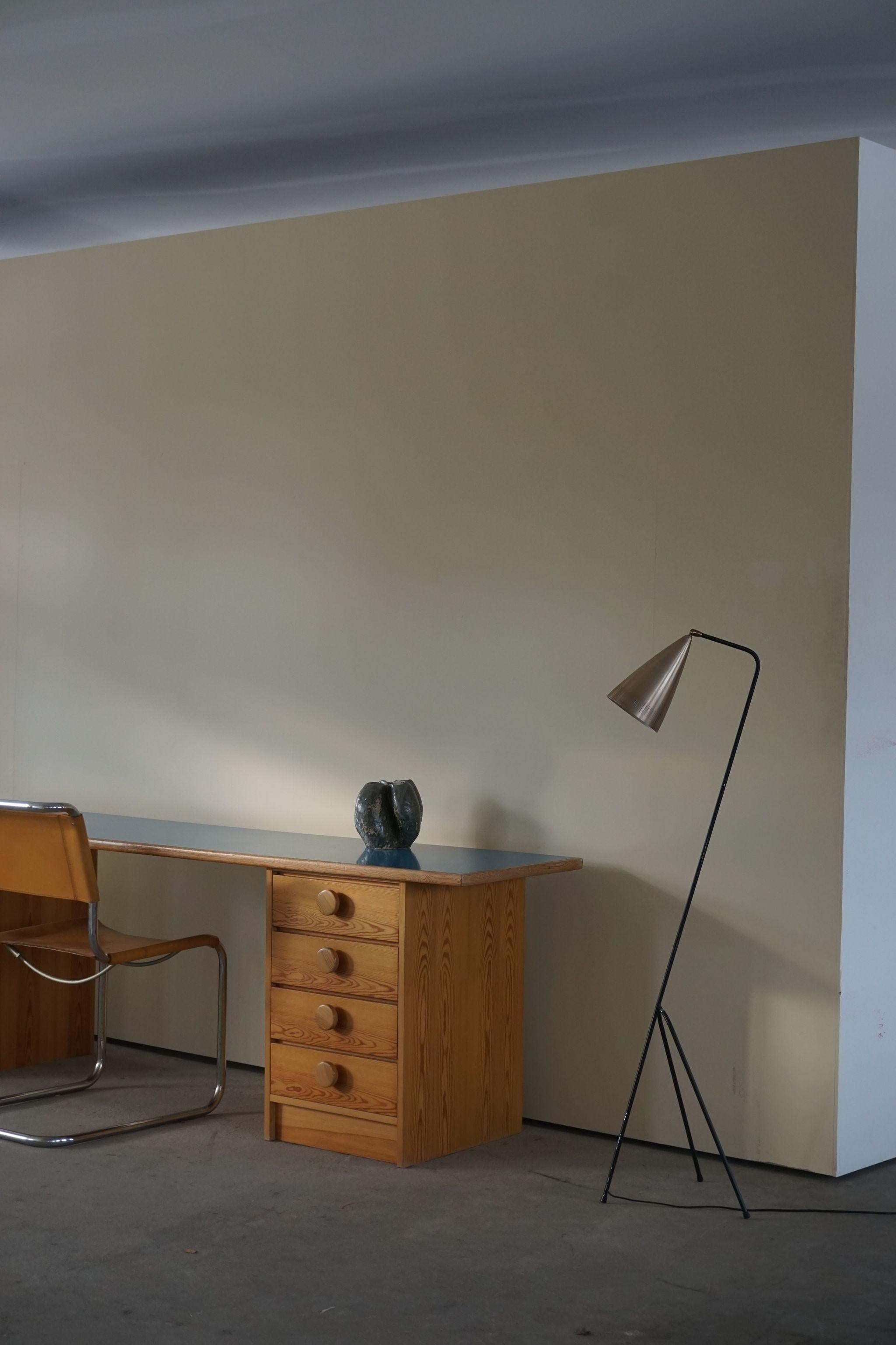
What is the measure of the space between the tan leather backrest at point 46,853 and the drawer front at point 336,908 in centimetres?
45

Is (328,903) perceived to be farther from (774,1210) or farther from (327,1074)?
(774,1210)

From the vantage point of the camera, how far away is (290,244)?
14.1 feet

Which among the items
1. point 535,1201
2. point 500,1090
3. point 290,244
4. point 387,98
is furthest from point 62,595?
point 535,1201

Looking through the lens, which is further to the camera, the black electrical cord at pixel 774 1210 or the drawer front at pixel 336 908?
the drawer front at pixel 336 908

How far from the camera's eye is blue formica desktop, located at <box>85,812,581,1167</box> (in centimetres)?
340

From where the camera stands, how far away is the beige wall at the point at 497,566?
3.49 metres

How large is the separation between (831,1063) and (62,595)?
9.12 feet

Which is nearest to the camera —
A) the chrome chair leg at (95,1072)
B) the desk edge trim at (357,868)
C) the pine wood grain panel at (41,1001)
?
the desk edge trim at (357,868)

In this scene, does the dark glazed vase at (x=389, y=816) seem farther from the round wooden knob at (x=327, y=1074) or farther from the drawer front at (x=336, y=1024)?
the round wooden knob at (x=327, y=1074)

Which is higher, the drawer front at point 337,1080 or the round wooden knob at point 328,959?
the round wooden knob at point 328,959

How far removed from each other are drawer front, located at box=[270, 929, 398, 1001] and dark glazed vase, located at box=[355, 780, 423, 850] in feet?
1.04

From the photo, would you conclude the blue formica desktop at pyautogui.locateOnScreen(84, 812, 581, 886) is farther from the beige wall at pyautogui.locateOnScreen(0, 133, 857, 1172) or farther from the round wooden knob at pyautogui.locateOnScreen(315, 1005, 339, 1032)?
the round wooden knob at pyautogui.locateOnScreen(315, 1005, 339, 1032)

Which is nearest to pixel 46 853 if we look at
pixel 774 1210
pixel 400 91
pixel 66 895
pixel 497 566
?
pixel 66 895

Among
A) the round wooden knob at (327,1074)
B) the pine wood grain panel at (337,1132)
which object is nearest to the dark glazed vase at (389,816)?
the round wooden knob at (327,1074)
